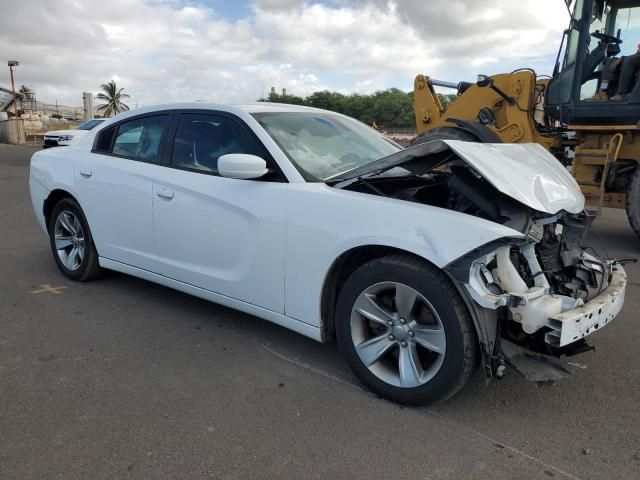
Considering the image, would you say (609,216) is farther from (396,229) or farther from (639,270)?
(396,229)

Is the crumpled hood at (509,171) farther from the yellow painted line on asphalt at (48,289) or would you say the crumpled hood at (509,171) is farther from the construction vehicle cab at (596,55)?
the construction vehicle cab at (596,55)

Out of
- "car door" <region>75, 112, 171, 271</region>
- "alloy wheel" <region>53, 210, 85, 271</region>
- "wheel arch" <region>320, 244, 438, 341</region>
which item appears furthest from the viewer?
"alloy wheel" <region>53, 210, 85, 271</region>

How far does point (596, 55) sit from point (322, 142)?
5.34 meters

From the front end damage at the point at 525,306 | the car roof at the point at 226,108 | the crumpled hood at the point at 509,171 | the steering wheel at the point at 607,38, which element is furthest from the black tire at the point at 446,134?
the front end damage at the point at 525,306

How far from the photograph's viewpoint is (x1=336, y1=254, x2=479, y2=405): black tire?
8.48ft

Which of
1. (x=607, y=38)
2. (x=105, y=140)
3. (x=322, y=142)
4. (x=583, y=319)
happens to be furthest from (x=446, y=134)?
(x=583, y=319)

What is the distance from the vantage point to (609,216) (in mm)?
9469

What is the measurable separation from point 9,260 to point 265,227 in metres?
3.81

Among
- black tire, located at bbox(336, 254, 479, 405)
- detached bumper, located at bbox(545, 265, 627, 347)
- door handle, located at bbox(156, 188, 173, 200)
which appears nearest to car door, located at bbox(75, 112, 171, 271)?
door handle, located at bbox(156, 188, 173, 200)

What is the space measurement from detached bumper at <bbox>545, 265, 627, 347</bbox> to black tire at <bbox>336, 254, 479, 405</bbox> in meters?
0.37

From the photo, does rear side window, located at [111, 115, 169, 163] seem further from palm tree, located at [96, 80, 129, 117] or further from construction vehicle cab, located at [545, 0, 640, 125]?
palm tree, located at [96, 80, 129, 117]

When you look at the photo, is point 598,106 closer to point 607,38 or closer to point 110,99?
point 607,38

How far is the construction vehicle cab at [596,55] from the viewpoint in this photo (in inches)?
274

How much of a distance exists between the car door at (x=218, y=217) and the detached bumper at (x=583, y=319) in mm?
1535
